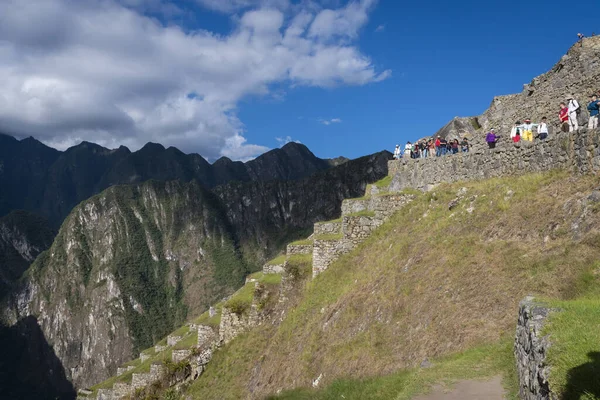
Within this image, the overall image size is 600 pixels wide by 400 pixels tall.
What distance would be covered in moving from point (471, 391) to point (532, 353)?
1624mm

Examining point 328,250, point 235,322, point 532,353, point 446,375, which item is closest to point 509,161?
point 328,250

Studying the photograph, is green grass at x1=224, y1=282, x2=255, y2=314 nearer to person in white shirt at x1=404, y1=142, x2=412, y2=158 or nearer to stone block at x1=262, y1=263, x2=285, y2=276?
stone block at x1=262, y1=263, x2=285, y2=276

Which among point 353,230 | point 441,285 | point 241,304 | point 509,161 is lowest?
point 241,304

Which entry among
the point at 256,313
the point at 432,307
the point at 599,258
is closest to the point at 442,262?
the point at 432,307

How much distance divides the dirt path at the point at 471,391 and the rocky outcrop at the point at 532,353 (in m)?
0.48

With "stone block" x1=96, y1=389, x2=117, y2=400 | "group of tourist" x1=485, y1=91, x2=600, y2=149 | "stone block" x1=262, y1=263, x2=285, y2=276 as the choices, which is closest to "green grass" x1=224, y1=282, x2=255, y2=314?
"stone block" x1=262, y1=263, x2=285, y2=276

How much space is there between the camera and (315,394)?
1034 centimetres

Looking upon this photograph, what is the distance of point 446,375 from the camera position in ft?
23.2

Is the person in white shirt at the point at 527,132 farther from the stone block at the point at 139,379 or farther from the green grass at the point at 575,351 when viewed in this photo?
the stone block at the point at 139,379

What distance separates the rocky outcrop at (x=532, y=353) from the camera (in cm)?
464

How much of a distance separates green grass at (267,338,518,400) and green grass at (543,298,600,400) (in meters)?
1.50

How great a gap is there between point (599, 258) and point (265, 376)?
405 inches

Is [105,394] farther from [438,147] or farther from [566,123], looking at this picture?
[566,123]

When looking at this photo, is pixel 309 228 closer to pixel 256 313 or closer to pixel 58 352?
pixel 58 352
